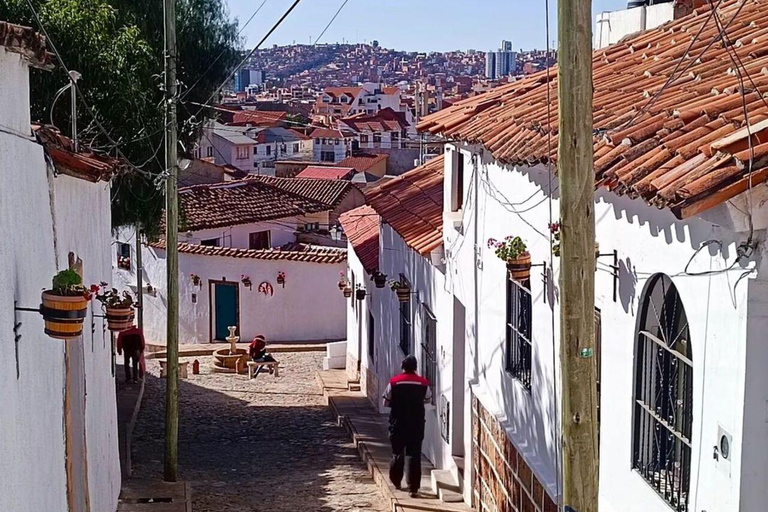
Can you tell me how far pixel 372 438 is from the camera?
650 inches

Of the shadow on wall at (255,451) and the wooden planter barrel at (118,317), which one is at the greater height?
the wooden planter barrel at (118,317)

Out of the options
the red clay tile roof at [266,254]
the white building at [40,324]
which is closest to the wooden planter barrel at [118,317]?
the white building at [40,324]

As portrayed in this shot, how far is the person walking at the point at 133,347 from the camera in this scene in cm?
1988

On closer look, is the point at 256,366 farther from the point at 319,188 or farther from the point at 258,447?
the point at 319,188

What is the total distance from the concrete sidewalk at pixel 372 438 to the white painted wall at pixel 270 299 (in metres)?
4.79

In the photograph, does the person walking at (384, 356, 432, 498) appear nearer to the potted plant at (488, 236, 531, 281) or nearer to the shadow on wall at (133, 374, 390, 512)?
the shadow on wall at (133, 374, 390, 512)

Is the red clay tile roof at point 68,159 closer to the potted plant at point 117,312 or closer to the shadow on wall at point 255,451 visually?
the potted plant at point 117,312

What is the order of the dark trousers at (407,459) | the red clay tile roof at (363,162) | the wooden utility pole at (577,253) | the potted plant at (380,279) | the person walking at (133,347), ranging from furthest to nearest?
the red clay tile roof at (363,162)
the person walking at (133,347)
the potted plant at (380,279)
the dark trousers at (407,459)
the wooden utility pole at (577,253)

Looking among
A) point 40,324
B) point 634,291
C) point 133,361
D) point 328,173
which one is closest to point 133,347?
point 133,361

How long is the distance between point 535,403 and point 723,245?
4287 mm

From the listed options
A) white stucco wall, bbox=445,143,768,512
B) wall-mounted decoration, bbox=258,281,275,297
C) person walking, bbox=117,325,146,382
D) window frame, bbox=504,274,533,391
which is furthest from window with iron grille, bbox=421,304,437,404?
wall-mounted decoration, bbox=258,281,275,297

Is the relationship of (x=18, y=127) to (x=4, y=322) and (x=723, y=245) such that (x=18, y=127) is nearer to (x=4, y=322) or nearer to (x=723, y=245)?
(x=4, y=322)

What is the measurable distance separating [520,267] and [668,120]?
2682 mm

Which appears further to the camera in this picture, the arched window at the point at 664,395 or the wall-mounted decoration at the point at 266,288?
the wall-mounted decoration at the point at 266,288
